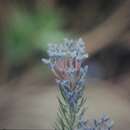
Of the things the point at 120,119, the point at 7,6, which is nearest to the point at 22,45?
the point at 7,6

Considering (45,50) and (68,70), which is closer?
(68,70)

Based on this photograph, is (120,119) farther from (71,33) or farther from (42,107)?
(71,33)

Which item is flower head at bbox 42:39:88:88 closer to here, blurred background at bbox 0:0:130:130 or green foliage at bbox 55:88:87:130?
green foliage at bbox 55:88:87:130

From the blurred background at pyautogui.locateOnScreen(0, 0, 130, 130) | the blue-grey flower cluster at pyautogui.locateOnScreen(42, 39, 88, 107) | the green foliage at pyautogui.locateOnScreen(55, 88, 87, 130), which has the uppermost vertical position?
the blurred background at pyautogui.locateOnScreen(0, 0, 130, 130)

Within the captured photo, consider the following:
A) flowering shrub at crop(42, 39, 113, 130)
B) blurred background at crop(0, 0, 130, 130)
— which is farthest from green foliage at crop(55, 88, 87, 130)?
blurred background at crop(0, 0, 130, 130)

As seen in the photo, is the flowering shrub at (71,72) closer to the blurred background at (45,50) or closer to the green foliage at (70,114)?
the green foliage at (70,114)

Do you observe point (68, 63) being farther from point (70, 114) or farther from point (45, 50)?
point (45, 50)

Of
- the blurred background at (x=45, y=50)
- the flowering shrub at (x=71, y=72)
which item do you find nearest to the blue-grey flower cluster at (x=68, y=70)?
the flowering shrub at (x=71, y=72)

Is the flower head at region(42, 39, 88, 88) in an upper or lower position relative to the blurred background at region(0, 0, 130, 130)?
lower

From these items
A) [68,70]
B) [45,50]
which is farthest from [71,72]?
[45,50]
